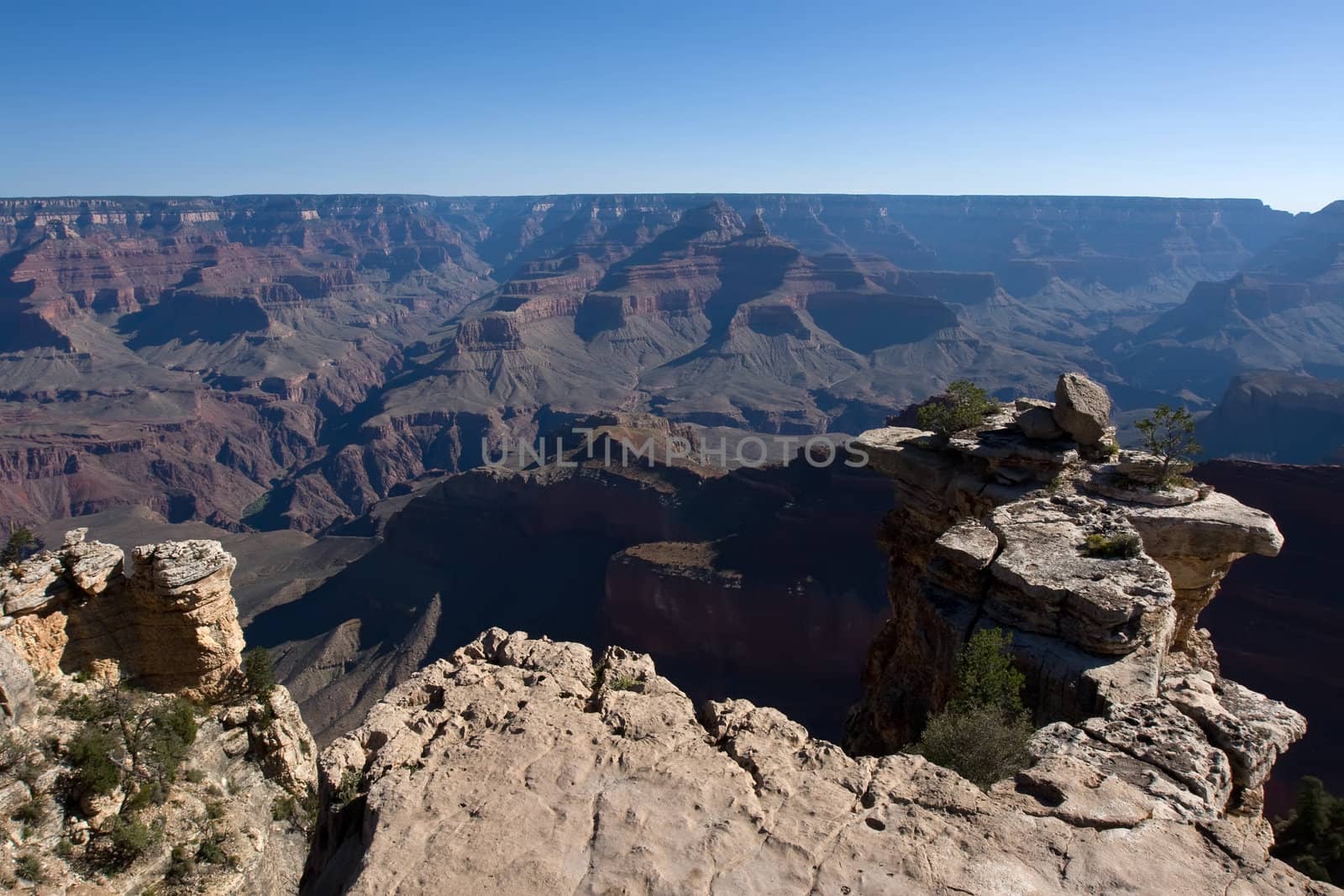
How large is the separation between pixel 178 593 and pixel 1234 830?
61.5ft

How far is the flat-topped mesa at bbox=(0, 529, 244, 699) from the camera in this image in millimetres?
15273

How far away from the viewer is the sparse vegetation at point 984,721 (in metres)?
9.05

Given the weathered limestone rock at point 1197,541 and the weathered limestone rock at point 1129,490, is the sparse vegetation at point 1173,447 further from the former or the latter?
the weathered limestone rock at point 1197,541

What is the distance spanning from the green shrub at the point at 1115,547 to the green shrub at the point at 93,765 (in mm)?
17918

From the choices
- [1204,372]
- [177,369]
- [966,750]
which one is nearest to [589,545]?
[966,750]

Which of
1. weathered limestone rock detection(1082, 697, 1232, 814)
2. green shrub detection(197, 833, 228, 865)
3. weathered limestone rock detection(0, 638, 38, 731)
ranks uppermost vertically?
weathered limestone rock detection(1082, 697, 1232, 814)

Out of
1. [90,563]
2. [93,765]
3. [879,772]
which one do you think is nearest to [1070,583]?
[879,772]

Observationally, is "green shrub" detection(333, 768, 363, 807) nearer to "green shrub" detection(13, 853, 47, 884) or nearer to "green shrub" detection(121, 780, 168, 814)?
"green shrub" detection(13, 853, 47, 884)

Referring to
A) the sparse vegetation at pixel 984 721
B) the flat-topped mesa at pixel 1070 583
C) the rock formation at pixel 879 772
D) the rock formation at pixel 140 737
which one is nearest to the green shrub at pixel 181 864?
the rock formation at pixel 140 737

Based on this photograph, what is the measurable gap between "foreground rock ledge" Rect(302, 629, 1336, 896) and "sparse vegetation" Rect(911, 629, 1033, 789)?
0.46 m

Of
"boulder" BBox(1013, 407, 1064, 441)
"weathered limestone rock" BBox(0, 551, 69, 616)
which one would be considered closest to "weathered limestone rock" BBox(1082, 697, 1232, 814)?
"boulder" BBox(1013, 407, 1064, 441)

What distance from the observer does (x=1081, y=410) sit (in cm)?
1620

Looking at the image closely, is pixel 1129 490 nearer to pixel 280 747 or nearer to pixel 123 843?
pixel 280 747

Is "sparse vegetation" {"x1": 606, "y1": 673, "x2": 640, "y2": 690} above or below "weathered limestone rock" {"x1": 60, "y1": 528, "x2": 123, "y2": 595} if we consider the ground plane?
above
